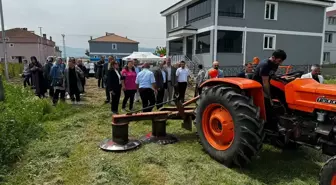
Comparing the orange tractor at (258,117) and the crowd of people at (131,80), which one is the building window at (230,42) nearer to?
the crowd of people at (131,80)

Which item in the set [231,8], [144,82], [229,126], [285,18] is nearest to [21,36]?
[231,8]

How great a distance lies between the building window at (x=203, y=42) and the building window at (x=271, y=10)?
4.99 m

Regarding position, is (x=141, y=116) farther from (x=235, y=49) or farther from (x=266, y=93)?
(x=235, y=49)

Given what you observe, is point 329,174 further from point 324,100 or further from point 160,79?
point 160,79

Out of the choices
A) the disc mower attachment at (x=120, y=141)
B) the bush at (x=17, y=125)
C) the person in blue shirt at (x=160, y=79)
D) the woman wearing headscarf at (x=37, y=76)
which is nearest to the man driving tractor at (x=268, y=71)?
the disc mower attachment at (x=120, y=141)

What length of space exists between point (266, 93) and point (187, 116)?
1.75 meters

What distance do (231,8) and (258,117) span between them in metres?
18.1

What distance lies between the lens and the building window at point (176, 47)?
2644 cm

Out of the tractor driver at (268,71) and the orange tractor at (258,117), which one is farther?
the tractor driver at (268,71)

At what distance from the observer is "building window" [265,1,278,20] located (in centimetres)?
2138

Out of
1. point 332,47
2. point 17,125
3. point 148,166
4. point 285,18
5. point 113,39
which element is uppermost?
point 113,39

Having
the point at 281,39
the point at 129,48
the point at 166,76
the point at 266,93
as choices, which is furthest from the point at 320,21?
the point at 129,48

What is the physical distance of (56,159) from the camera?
432cm

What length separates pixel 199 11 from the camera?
72.6 feet
